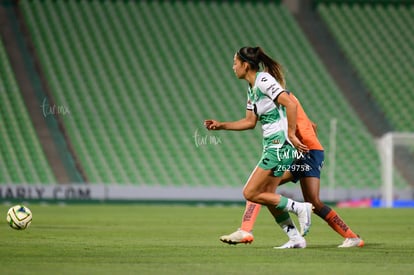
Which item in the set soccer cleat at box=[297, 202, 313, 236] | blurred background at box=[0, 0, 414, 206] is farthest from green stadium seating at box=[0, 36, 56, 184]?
soccer cleat at box=[297, 202, 313, 236]

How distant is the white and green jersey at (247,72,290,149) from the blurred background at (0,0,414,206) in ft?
53.4

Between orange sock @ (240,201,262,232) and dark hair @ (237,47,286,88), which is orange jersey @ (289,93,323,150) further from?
orange sock @ (240,201,262,232)

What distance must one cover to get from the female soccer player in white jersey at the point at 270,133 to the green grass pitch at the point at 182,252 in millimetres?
532

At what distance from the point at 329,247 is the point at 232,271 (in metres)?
3.26

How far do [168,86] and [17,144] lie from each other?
6143mm

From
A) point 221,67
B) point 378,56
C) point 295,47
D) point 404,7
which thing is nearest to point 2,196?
point 221,67

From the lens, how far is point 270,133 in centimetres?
977

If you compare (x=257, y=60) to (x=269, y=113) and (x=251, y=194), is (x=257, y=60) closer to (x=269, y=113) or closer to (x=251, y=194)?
(x=269, y=113)

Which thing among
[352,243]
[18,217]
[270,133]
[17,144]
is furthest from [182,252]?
[17,144]

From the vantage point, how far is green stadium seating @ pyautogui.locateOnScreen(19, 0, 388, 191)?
2939cm

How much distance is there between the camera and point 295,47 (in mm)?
34625

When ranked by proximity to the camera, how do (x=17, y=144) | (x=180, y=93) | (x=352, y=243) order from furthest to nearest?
(x=180, y=93) → (x=17, y=144) → (x=352, y=243)

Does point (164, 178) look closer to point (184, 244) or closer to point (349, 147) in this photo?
point (349, 147)

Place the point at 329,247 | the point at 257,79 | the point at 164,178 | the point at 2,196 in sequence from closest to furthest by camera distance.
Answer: the point at 257,79 → the point at 329,247 → the point at 2,196 → the point at 164,178
